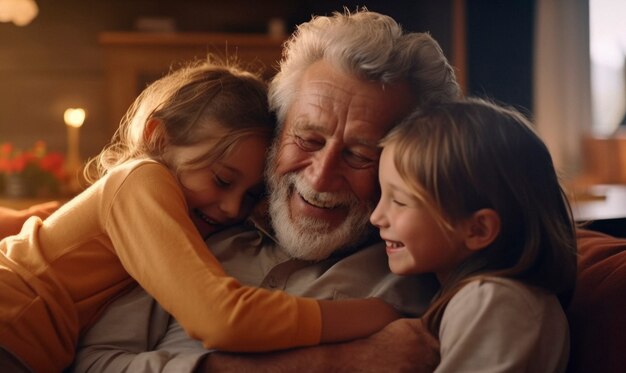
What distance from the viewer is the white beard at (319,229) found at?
5.47ft

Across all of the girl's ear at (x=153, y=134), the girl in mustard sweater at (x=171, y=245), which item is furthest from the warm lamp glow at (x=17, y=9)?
the girl's ear at (x=153, y=134)

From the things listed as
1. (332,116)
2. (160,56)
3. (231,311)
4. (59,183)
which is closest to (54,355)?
(231,311)

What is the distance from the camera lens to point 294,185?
173cm

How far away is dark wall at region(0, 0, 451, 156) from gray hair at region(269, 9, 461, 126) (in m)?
4.19

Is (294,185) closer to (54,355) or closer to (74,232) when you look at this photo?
(74,232)

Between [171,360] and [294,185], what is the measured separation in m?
0.49

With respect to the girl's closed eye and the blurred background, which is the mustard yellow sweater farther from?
the blurred background

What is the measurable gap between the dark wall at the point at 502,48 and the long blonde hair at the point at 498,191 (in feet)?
13.8

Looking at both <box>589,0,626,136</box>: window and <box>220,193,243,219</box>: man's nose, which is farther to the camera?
<box>589,0,626,136</box>: window

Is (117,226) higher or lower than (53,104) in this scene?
higher

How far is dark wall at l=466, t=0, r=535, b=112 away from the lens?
550cm

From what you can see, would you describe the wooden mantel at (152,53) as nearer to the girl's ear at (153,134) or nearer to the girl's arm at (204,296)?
the girl's ear at (153,134)

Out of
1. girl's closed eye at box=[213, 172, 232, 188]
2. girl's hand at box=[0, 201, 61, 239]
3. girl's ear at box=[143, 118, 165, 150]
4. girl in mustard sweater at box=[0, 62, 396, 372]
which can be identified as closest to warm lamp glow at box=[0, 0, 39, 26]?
girl's hand at box=[0, 201, 61, 239]

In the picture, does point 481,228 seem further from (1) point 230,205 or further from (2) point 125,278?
(2) point 125,278
